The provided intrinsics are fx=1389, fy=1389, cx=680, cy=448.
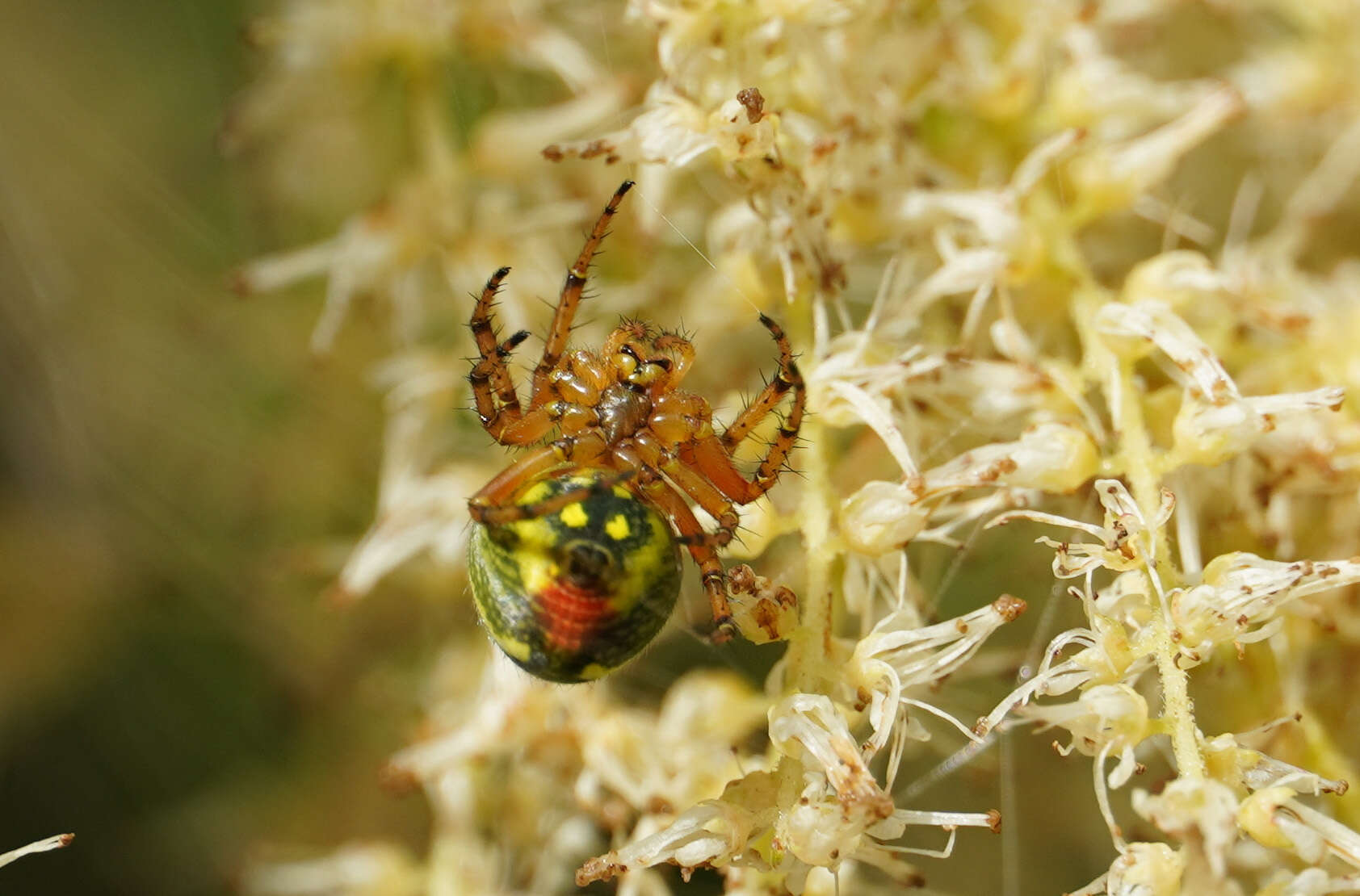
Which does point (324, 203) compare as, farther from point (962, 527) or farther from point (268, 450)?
point (962, 527)

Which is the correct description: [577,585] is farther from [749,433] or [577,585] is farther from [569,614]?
[749,433]

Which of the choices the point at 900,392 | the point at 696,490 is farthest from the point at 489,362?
the point at 900,392

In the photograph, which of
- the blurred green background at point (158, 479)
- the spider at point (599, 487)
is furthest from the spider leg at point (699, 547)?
the blurred green background at point (158, 479)

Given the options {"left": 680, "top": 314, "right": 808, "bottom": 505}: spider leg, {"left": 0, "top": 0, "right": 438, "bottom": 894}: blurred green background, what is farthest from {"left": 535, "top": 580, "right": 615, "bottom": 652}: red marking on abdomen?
{"left": 0, "top": 0, "right": 438, "bottom": 894}: blurred green background

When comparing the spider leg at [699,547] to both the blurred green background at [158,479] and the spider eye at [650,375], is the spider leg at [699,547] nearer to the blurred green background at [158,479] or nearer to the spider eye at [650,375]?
the spider eye at [650,375]

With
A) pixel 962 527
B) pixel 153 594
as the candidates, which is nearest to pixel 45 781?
pixel 153 594

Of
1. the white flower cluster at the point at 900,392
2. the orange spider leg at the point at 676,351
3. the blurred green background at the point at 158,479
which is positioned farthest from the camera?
the blurred green background at the point at 158,479

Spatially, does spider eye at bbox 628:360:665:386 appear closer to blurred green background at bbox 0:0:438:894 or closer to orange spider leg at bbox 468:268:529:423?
orange spider leg at bbox 468:268:529:423
